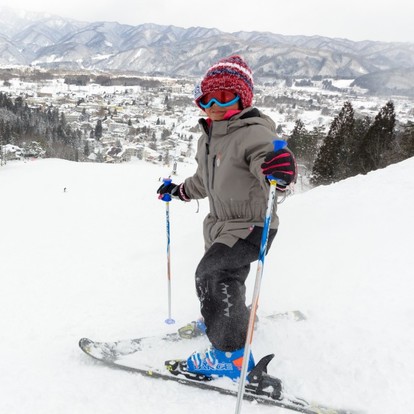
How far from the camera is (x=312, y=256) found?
4219mm

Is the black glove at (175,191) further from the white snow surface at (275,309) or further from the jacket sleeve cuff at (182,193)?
Result: the white snow surface at (275,309)

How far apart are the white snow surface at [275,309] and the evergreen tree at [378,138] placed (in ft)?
63.4

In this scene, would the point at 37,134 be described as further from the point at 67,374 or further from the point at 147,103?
the point at 67,374

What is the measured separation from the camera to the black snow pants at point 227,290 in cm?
227

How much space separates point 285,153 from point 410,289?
7.16 feet

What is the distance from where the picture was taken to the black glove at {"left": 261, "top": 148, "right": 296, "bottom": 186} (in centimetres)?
182

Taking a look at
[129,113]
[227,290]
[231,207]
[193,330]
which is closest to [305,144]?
[193,330]

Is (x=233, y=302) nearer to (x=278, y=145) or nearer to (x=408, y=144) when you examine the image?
(x=278, y=145)

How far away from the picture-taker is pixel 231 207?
7.70 ft

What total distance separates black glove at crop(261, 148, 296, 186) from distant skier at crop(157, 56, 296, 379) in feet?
0.99

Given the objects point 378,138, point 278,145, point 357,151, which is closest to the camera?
point 278,145

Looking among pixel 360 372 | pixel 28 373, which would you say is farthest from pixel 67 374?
pixel 360 372

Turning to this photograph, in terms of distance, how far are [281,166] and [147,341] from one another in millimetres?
1998

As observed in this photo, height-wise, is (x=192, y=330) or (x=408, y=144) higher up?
(x=408, y=144)
